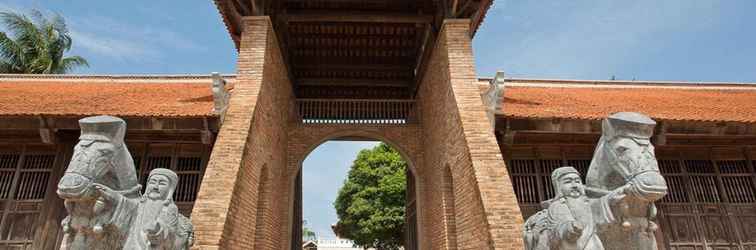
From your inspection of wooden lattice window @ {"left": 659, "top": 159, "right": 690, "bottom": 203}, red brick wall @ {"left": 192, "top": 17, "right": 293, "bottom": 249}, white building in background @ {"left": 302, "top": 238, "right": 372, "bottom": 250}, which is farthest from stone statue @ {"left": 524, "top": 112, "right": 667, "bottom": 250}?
white building in background @ {"left": 302, "top": 238, "right": 372, "bottom": 250}

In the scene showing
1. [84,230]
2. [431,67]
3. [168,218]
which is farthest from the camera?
[431,67]

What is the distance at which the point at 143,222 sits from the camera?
3076 mm

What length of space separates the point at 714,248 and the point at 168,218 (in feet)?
29.7

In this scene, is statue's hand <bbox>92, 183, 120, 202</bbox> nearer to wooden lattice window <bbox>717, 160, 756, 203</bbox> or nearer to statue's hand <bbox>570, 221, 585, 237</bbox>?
statue's hand <bbox>570, 221, 585, 237</bbox>

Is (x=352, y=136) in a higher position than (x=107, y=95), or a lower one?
higher

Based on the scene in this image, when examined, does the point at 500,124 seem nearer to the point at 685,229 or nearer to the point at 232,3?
the point at 685,229

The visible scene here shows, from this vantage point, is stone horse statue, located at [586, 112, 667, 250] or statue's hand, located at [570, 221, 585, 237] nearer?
stone horse statue, located at [586, 112, 667, 250]

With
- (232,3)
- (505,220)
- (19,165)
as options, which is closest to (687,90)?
(505,220)

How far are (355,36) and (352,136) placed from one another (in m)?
2.29

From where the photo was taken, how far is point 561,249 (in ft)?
9.91

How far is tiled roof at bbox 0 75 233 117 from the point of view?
6.83m

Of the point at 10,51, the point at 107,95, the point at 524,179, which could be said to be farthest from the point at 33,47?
the point at 524,179

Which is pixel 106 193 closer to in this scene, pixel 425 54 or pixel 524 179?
pixel 524 179

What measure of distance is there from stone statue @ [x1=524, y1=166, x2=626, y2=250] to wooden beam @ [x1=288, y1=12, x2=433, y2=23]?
619 centimetres
